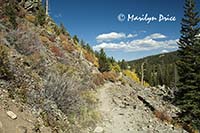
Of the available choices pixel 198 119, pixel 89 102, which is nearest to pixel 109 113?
pixel 89 102

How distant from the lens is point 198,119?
84.0 feet

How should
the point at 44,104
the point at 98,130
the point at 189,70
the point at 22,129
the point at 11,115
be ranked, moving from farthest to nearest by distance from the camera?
the point at 189,70, the point at 98,130, the point at 44,104, the point at 11,115, the point at 22,129

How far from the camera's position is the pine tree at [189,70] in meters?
26.1

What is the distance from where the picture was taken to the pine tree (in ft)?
85.5

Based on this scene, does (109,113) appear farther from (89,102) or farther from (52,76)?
(52,76)

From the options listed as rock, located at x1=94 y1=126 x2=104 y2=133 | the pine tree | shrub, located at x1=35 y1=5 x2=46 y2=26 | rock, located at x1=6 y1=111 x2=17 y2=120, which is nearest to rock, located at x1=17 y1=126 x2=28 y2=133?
rock, located at x1=6 y1=111 x2=17 y2=120

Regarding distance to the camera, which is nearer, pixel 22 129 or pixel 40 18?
pixel 22 129

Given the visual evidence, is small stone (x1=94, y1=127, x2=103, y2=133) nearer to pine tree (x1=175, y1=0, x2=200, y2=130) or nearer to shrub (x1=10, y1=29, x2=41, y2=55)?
shrub (x1=10, y1=29, x2=41, y2=55)

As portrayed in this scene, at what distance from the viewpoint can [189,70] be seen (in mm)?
27391

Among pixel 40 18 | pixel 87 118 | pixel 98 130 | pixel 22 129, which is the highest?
pixel 40 18

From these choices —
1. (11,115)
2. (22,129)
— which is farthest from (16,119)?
(22,129)

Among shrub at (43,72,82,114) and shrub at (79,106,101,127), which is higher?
shrub at (43,72,82,114)

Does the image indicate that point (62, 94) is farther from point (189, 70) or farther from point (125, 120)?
point (189, 70)

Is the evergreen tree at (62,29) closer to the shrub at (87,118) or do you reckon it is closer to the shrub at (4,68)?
the shrub at (87,118)
